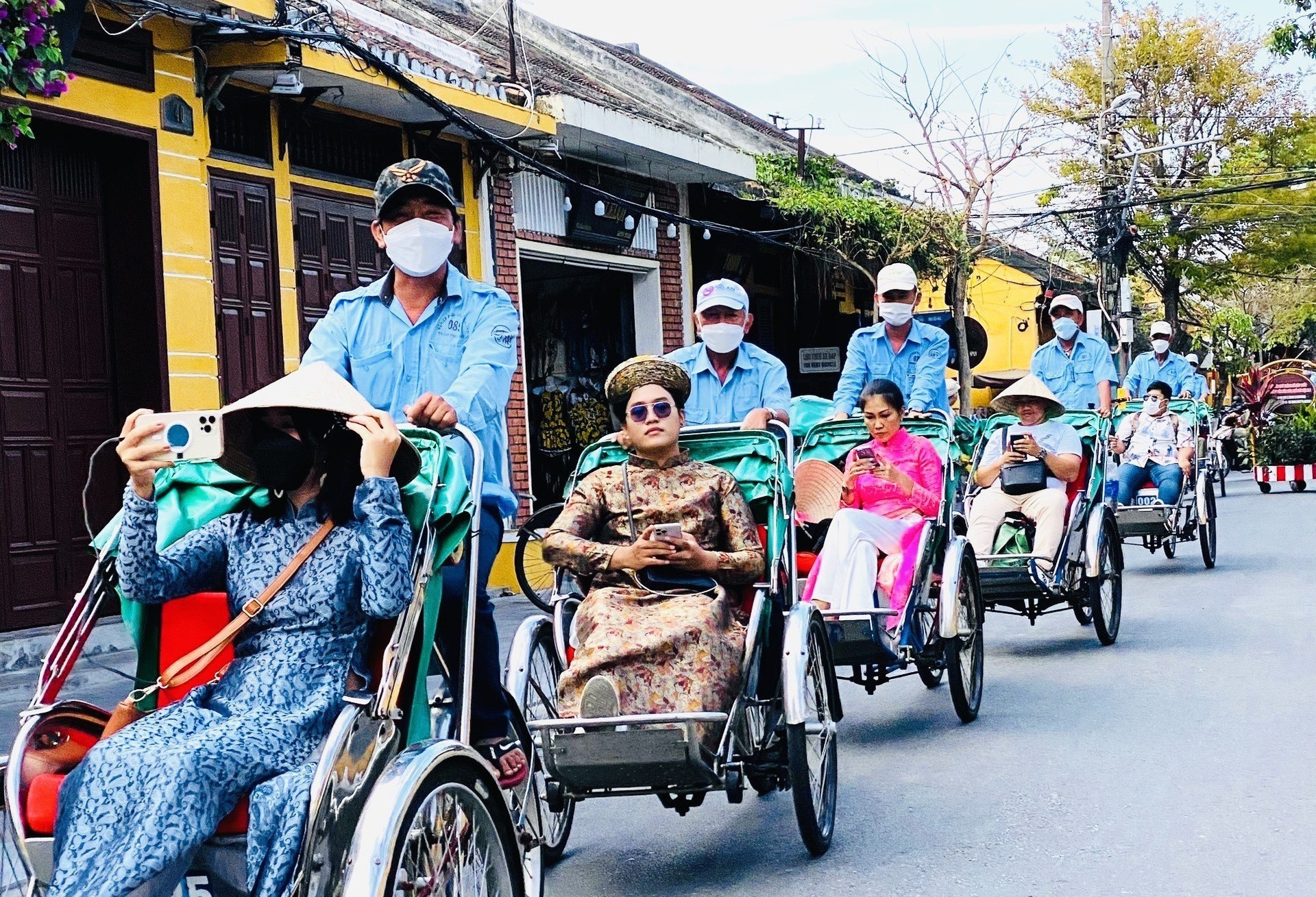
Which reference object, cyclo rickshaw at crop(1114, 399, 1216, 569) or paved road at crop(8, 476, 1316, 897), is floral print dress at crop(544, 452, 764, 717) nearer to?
paved road at crop(8, 476, 1316, 897)

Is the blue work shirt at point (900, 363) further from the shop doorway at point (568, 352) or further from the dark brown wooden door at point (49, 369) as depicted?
the shop doorway at point (568, 352)

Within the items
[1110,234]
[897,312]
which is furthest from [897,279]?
[1110,234]

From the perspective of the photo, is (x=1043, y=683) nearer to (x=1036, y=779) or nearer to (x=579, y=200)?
(x=1036, y=779)

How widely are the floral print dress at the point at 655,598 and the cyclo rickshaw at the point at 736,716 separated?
0.11m

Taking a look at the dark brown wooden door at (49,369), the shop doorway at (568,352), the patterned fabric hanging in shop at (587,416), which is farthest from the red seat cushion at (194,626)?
the patterned fabric hanging in shop at (587,416)

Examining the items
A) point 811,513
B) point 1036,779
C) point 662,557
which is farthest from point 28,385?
point 1036,779

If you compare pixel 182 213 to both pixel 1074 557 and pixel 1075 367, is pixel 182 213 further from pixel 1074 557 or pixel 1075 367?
pixel 1075 367

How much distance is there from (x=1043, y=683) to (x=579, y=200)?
880cm

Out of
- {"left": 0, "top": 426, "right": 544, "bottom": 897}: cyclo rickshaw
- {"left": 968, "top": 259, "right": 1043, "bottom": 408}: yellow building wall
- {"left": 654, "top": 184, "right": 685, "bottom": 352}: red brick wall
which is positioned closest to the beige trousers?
{"left": 0, "top": 426, "right": 544, "bottom": 897}: cyclo rickshaw

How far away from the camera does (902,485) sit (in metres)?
7.11

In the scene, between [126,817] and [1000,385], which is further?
[1000,385]

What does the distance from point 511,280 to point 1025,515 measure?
6.93 m

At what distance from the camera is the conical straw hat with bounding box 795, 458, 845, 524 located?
7.45 meters

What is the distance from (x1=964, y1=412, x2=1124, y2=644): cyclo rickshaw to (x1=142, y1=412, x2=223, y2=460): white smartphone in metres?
5.44
